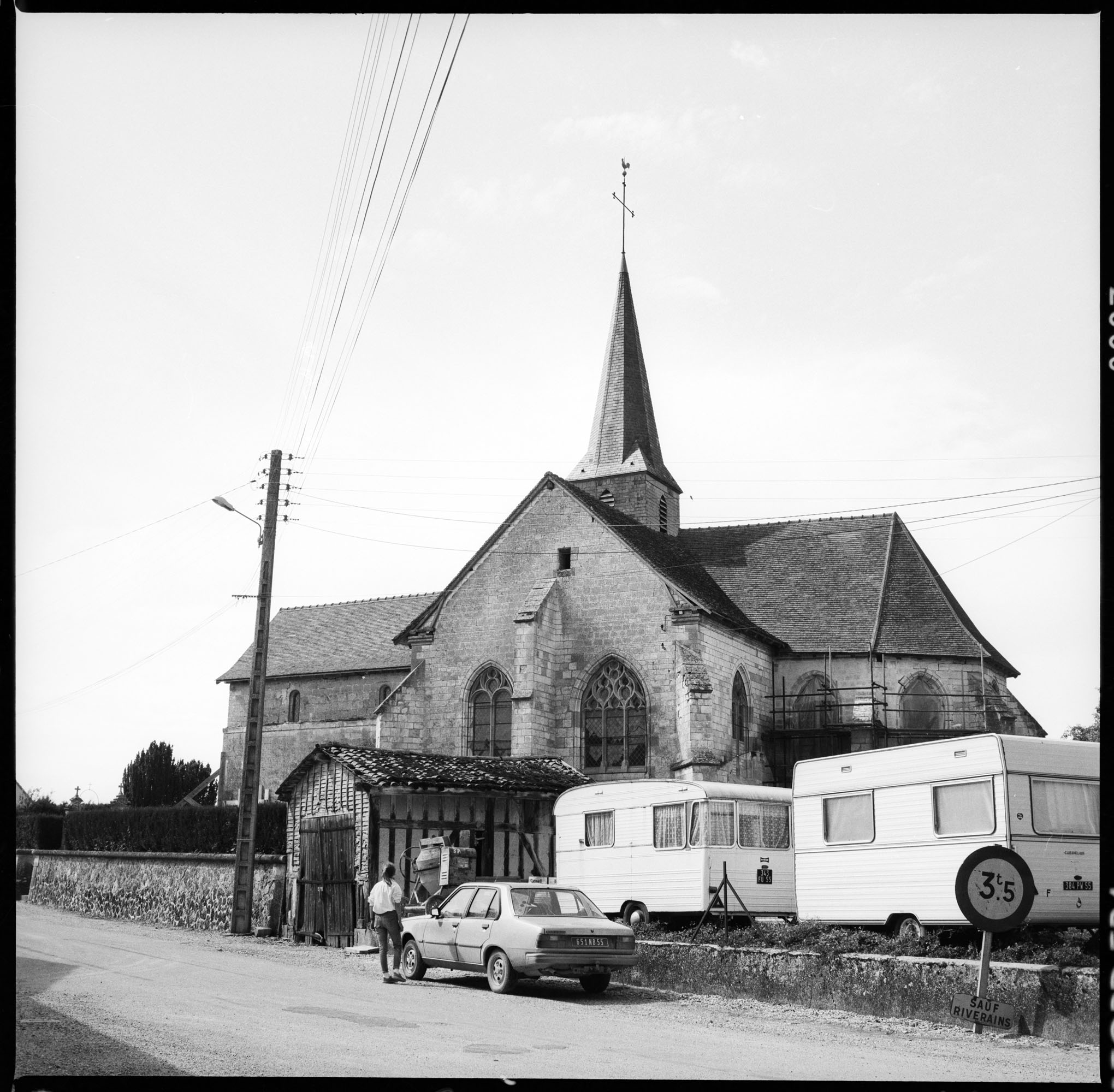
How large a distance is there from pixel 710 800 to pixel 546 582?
1317 centimetres

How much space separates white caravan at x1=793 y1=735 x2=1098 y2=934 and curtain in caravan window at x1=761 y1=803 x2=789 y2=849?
269cm

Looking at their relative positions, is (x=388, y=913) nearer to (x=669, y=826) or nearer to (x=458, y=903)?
(x=458, y=903)

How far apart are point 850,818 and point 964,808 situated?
1.95 metres

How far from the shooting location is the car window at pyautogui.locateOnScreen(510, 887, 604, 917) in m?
13.8

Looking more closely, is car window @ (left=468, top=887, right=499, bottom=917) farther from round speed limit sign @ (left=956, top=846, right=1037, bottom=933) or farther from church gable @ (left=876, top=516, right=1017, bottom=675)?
church gable @ (left=876, top=516, right=1017, bottom=675)

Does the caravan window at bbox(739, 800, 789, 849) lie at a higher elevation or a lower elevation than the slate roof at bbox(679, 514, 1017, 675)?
lower

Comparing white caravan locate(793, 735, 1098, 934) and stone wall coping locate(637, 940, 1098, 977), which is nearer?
stone wall coping locate(637, 940, 1098, 977)

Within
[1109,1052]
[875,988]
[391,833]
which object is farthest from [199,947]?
[1109,1052]

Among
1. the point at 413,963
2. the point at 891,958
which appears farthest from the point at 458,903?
the point at 891,958

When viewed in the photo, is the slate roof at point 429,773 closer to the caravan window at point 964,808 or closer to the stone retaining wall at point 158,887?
the stone retaining wall at point 158,887

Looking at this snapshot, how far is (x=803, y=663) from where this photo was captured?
33.4 metres

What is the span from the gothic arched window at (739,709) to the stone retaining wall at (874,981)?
597 inches

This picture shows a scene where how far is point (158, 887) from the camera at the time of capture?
25562mm

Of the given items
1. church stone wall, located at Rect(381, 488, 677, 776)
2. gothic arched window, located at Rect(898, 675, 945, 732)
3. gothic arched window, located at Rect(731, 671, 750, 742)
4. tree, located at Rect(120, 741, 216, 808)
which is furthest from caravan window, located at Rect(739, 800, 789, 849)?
tree, located at Rect(120, 741, 216, 808)
